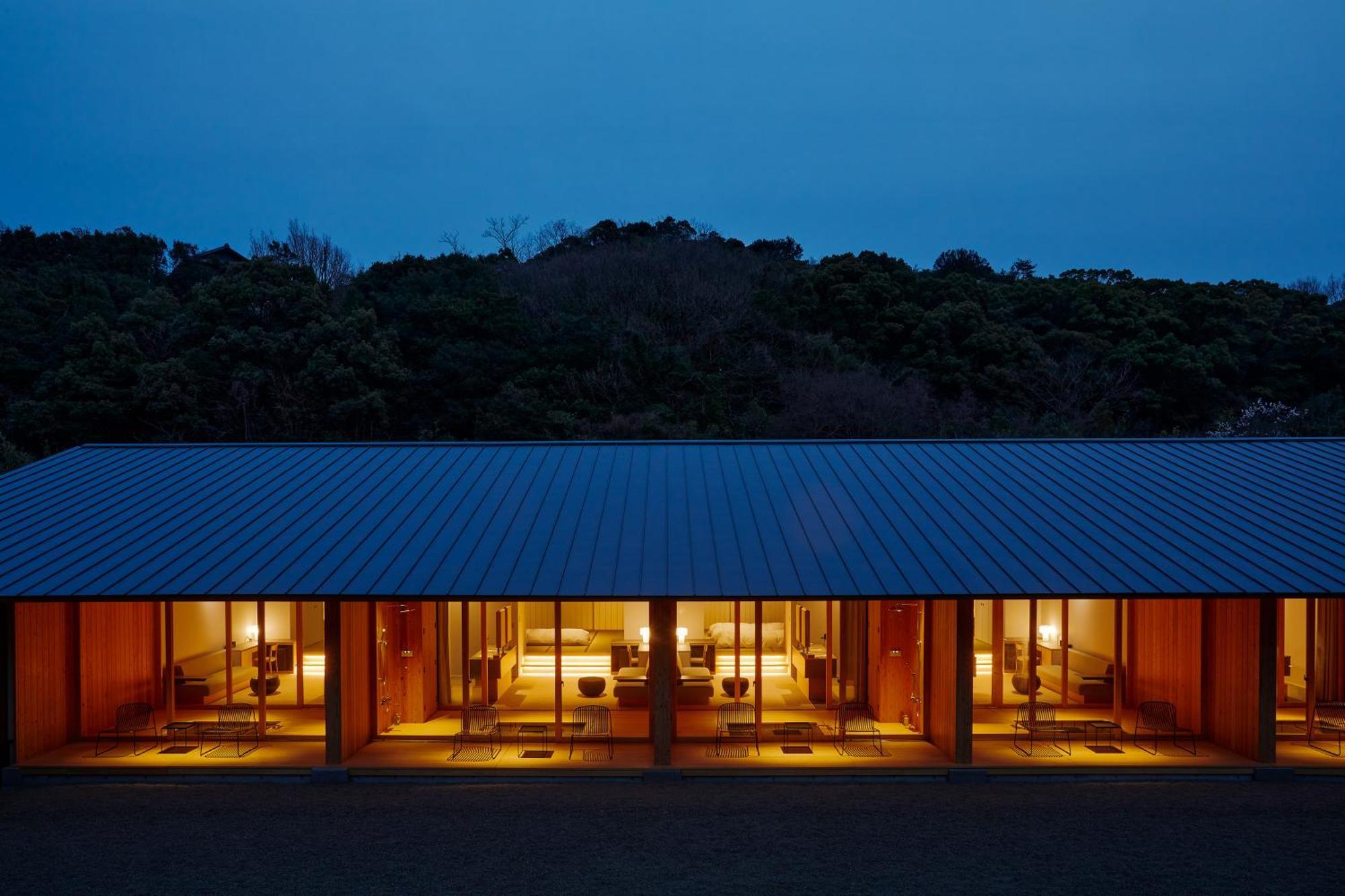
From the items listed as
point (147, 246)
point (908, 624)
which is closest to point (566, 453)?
point (908, 624)

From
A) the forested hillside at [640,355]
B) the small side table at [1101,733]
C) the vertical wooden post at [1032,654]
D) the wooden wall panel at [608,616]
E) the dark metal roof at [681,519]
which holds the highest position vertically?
the forested hillside at [640,355]

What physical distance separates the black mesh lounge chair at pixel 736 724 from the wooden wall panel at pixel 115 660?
7577mm

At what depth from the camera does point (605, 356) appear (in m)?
30.8

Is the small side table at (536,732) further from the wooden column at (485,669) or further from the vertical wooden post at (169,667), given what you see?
the vertical wooden post at (169,667)

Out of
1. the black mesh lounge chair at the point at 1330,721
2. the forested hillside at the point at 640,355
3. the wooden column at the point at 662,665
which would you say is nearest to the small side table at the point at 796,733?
the wooden column at the point at 662,665

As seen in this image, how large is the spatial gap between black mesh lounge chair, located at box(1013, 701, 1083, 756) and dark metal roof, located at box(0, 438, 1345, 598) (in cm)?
239

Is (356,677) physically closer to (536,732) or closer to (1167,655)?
(536,732)

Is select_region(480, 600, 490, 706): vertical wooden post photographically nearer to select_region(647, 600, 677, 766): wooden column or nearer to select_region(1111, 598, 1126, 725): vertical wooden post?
select_region(647, 600, 677, 766): wooden column

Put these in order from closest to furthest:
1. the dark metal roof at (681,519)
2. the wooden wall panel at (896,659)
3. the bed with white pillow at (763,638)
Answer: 1. the dark metal roof at (681,519)
2. the wooden wall panel at (896,659)
3. the bed with white pillow at (763,638)

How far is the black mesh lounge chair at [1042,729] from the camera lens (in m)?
11.1

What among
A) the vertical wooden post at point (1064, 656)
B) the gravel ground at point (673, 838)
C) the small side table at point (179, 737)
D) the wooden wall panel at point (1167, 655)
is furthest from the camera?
the vertical wooden post at point (1064, 656)

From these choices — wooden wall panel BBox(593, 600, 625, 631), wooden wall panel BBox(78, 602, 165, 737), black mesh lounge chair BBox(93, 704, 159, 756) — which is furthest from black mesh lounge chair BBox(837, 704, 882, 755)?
wooden wall panel BBox(78, 602, 165, 737)

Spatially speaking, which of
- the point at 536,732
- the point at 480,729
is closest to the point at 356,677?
the point at 480,729

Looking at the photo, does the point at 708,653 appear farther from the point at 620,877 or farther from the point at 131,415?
the point at 131,415
